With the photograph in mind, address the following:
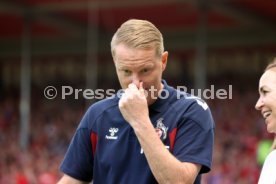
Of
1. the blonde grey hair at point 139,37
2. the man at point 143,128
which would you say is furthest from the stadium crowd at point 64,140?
the blonde grey hair at point 139,37

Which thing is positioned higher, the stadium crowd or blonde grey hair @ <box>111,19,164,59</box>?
blonde grey hair @ <box>111,19,164,59</box>

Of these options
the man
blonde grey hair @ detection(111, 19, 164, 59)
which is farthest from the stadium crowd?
blonde grey hair @ detection(111, 19, 164, 59)

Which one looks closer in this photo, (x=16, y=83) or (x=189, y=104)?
(x=189, y=104)

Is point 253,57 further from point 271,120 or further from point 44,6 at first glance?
point 271,120

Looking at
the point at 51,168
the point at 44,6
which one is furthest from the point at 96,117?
the point at 44,6

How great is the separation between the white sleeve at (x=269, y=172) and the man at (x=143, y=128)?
22cm

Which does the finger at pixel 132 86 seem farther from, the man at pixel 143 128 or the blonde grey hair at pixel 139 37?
the blonde grey hair at pixel 139 37

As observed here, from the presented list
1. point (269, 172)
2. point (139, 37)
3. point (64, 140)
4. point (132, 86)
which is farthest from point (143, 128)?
point (64, 140)

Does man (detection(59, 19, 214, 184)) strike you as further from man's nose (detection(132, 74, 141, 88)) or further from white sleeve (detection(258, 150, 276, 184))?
white sleeve (detection(258, 150, 276, 184))

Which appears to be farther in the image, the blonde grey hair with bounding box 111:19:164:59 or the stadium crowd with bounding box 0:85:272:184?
the stadium crowd with bounding box 0:85:272:184

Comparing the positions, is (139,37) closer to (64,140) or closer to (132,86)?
(132,86)

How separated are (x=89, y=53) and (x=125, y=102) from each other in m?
18.0

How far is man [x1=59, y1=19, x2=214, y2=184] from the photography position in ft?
8.91

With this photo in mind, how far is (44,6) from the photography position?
16.4 metres
